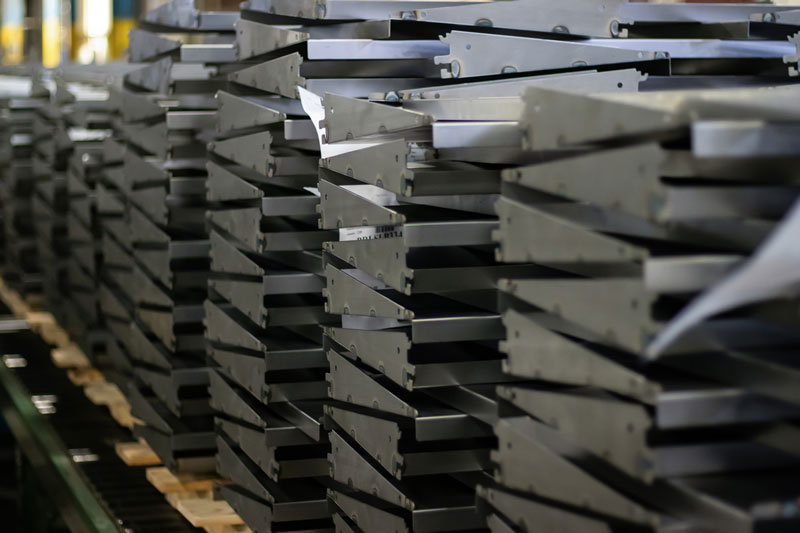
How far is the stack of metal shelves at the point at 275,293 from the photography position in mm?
3389

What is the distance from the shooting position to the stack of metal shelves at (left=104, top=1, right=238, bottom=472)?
14.4ft

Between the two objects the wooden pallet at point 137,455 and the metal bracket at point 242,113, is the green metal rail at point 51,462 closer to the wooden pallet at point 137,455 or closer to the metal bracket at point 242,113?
the wooden pallet at point 137,455

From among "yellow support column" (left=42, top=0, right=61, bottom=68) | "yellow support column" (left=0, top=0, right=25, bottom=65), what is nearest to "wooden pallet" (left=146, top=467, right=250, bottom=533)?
"yellow support column" (left=42, top=0, right=61, bottom=68)

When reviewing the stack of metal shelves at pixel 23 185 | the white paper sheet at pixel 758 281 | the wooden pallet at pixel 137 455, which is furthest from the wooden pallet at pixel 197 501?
the stack of metal shelves at pixel 23 185

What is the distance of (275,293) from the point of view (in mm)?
3473

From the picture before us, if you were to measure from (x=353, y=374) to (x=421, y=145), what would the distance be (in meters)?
0.66

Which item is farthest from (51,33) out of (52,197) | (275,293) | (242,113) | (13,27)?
(275,293)

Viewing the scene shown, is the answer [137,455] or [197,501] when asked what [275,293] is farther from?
[137,455]

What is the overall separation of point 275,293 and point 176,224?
1.17 m

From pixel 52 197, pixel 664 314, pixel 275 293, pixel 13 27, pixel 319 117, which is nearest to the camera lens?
pixel 664 314

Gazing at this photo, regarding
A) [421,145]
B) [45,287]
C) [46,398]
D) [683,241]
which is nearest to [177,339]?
[46,398]

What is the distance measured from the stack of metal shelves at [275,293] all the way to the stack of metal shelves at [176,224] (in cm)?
64

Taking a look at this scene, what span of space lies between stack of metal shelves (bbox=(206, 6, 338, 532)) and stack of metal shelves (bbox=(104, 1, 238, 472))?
638 mm

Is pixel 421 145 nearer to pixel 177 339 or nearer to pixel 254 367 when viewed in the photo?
pixel 254 367
